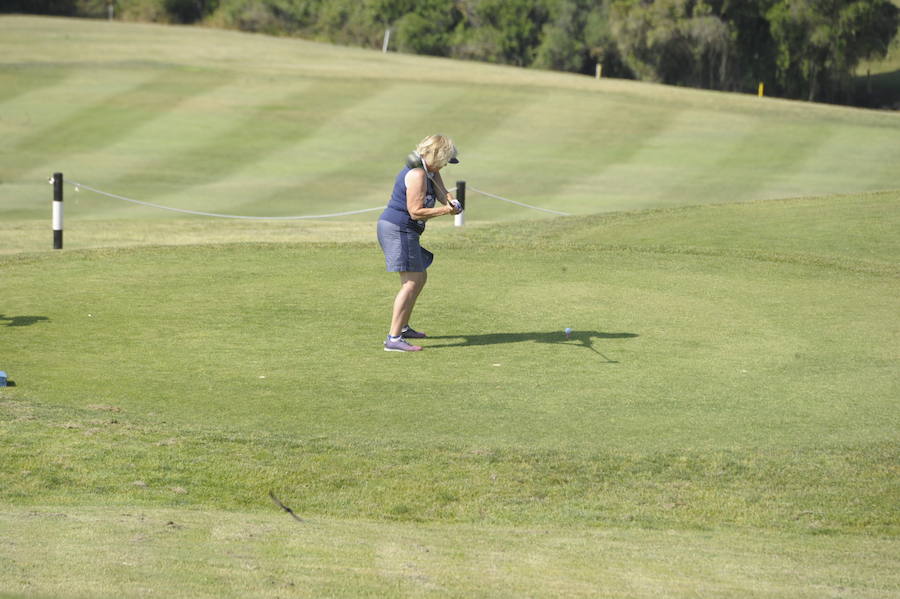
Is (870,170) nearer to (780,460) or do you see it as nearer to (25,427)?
(780,460)

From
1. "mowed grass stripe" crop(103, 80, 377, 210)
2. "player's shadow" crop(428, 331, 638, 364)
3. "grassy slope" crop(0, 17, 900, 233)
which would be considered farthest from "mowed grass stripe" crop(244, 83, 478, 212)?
"player's shadow" crop(428, 331, 638, 364)

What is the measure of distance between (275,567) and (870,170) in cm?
2817

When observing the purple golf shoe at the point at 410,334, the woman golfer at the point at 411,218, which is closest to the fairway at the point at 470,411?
the purple golf shoe at the point at 410,334

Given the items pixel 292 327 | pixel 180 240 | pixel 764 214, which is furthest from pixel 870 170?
pixel 292 327

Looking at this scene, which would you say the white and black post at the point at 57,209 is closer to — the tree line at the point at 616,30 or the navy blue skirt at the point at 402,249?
the navy blue skirt at the point at 402,249

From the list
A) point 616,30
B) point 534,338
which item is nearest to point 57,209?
point 534,338

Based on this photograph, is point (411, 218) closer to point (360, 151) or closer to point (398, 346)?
point (398, 346)

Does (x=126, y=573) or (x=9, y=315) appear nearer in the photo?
(x=126, y=573)

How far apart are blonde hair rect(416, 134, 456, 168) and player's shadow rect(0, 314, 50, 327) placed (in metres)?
3.92

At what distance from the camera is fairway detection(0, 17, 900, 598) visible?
217 inches

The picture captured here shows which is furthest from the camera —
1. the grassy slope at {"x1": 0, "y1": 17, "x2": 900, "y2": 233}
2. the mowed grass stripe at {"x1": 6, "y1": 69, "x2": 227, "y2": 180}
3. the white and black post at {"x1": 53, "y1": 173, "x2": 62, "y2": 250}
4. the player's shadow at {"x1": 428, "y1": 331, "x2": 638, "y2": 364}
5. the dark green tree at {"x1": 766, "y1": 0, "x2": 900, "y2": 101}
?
the dark green tree at {"x1": 766, "y1": 0, "x2": 900, "y2": 101}

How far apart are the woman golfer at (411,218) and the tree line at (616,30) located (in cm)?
6555

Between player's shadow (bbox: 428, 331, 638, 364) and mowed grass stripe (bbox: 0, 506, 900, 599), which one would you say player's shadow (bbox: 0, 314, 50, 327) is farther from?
mowed grass stripe (bbox: 0, 506, 900, 599)

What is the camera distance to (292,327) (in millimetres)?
10352
